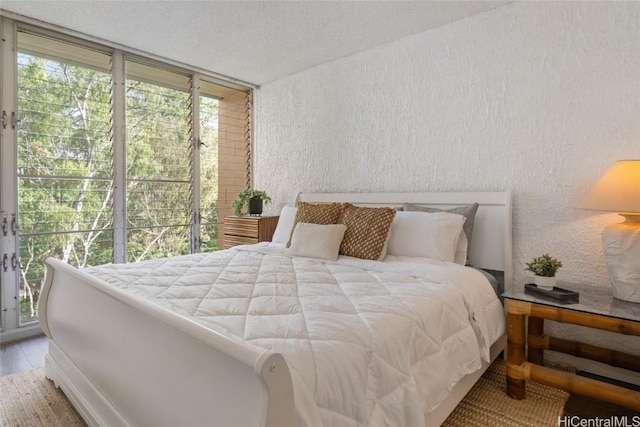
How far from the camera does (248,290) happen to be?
5.39ft

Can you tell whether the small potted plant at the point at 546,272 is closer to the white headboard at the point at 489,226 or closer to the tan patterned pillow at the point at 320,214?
the white headboard at the point at 489,226

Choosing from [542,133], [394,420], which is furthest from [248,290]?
[542,133]

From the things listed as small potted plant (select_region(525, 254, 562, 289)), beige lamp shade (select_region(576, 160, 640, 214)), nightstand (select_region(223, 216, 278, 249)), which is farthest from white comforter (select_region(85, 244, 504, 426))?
nightstand (select_region(223, 216, 278, 249))

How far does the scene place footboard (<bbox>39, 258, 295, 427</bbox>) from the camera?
833 mm

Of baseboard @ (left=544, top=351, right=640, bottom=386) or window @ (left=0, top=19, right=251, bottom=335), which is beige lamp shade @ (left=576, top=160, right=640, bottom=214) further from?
window @ (left=0, top=19, right=251, bottom=335)

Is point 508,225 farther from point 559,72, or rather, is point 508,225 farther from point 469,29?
point 469,29

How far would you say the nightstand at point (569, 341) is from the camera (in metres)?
1.62

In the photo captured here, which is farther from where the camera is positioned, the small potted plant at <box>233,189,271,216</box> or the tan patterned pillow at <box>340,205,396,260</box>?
the small potted plant at <box>233,189,271,216</box>

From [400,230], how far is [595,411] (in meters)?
1.37

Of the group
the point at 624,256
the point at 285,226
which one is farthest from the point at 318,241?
the point at 624,256

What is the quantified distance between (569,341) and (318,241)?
160cm

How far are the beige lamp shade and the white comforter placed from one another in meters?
0.71

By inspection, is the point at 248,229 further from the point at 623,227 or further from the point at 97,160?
the point at 623,227

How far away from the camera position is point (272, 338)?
3.58 feet
